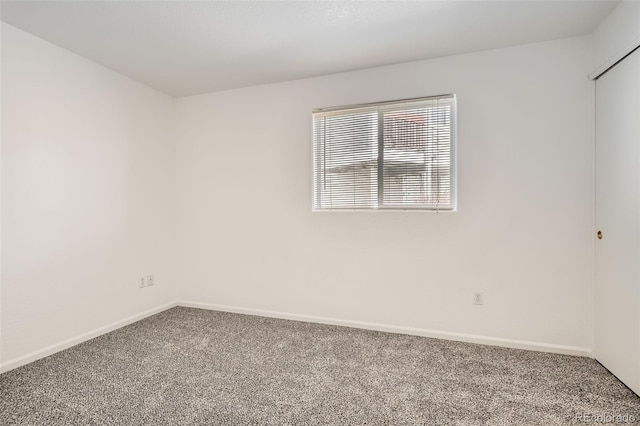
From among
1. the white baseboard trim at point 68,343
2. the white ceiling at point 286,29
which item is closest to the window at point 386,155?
the white ceiling at point 286,29

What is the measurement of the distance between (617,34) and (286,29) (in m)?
2.27

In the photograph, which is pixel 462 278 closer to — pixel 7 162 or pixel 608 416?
pixel 608 416

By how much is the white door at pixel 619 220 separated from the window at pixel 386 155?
1029 millimetres

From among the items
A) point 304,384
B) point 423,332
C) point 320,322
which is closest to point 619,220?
point 423,332

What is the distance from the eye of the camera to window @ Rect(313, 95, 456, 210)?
286 cm

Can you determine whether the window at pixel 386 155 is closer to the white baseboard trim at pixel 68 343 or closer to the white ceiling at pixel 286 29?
the white ceiling at pixel 286 29

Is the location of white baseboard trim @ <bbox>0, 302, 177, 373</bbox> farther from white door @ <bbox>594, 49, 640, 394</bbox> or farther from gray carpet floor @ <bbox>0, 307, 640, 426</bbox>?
white door @ <bbox>594, 49, 640, 394</bbox>

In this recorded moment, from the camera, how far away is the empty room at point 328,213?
204 cm

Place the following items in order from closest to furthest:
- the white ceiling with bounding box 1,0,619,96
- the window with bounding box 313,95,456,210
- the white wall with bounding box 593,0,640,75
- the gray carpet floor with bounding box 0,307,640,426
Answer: the gray carpet floor with bounding box 0,307,640,426
the white wall with bounding box 593,0,640,75
the white ceiling with bounding box 1,0,619,96
the window with bounding box 313,95,456,210

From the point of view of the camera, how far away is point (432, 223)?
2885 mm

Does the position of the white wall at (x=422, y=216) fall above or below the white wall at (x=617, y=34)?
below

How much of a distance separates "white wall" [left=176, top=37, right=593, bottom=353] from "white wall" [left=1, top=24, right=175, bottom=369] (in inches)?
16.1

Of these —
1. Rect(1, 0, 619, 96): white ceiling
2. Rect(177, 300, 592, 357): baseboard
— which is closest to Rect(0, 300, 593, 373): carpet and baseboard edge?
Rect(177, 300, 592, 357): baseboard

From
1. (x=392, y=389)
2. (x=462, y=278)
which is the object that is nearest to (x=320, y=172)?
(x=462, y=278)
